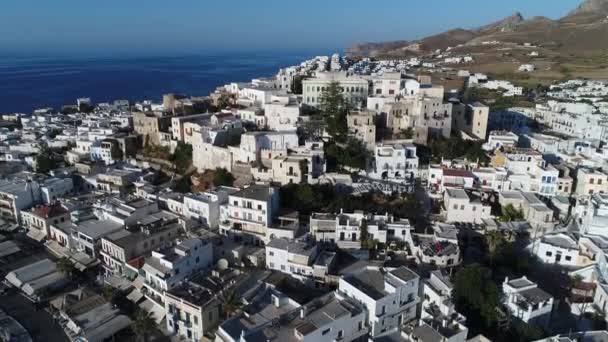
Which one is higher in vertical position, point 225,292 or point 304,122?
point 304,122

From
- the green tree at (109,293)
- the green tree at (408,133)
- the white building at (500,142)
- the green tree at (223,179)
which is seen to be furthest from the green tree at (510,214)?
the green tree at (109,293)

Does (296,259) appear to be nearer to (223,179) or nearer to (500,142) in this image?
(223,179)

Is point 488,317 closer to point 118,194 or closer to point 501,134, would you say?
point 501,134

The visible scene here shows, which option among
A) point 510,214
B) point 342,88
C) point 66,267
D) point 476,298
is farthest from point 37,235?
point 510,214

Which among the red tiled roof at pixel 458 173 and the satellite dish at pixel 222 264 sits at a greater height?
the red tiled roof at pixel 458 173

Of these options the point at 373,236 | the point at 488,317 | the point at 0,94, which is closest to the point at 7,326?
the point at 373,236

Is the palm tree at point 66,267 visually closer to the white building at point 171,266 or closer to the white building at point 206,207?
the white building at point 171,266

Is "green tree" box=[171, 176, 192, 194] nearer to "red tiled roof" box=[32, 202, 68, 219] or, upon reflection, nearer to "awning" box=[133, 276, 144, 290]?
"red tiled roof" box=[32, 202, 68, 219]
